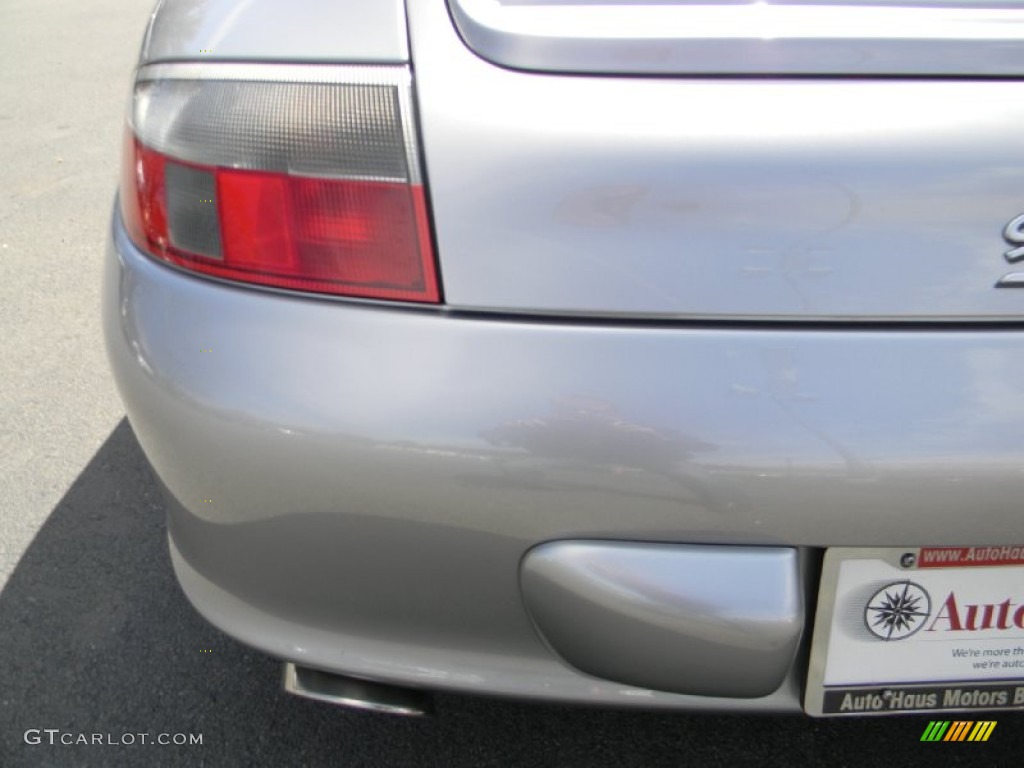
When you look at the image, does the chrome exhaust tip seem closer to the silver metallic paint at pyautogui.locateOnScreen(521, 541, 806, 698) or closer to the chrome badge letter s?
the silver metallic paint at pyautogui.locateOnScreen(521, 541, 806, 698)

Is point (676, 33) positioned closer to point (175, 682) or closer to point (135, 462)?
point (175, 682)

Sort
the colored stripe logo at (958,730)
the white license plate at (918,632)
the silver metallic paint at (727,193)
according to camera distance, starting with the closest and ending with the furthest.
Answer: the silver metallic paint at (727,193) → the white license plate at (918,632) → the colored stripe logo at (958,730)

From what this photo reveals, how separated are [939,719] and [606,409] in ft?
3.38

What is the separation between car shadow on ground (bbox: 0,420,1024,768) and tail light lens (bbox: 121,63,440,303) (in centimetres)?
90

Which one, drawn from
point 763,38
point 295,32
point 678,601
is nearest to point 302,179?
point 295,32

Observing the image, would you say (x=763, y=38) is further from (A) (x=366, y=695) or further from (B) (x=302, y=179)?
(A) (x=366, y=695)

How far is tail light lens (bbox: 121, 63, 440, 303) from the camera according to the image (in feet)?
3.70

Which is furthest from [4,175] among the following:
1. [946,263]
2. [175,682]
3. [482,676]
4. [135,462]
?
[946,263]

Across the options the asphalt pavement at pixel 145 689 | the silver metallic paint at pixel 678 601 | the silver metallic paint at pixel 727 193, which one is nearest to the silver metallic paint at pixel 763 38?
the silver metallic paint at pixel 727 193

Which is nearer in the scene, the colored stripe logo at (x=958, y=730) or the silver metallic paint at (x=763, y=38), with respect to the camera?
the silver metallic paint at (x=763, y=38)

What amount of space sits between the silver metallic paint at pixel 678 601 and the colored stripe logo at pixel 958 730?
658 mm

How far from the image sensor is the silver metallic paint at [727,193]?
41.3 inches

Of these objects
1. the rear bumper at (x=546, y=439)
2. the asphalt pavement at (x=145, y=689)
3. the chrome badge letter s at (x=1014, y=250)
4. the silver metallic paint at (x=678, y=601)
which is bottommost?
the asphalt pavement at (x=145, y=689)

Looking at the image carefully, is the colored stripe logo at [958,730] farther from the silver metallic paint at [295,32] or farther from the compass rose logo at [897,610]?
the silver metallic paint at [295,32]
